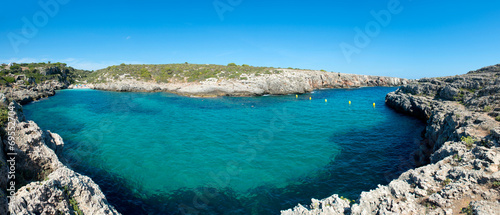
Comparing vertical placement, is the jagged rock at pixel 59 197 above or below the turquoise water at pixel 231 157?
above

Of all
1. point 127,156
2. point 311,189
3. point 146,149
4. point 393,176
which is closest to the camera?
point 311,189

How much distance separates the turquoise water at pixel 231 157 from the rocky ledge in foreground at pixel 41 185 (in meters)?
A: 4.07

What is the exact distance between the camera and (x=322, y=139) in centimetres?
2527

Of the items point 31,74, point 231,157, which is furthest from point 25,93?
point 231,157

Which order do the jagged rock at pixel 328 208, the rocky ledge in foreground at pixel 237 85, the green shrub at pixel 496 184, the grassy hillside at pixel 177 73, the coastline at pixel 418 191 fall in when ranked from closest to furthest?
1. the coastline at pixel 418 191
2. the green shrub at pixel 496 184
3. the jagged rock at pixel 328 208
4. the rocky ledge in foreground at pixel 237 85
5. the grassy hillside at pixel 177 73

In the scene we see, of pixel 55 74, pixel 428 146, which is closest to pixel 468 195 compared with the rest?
pixel 428 146

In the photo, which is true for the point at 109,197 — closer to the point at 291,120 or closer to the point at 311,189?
the point at 311,189

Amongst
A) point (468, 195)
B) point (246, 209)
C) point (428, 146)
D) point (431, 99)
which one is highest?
point (431, 99)

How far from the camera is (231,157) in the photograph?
20328 mm

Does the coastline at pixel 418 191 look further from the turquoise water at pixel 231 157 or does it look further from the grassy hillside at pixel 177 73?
the grassy hillside at pixel 177 73

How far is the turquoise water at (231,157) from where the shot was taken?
13981 millimetres

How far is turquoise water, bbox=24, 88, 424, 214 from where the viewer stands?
13981 millimetres

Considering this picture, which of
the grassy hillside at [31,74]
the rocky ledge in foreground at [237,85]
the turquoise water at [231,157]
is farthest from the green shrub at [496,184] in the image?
the grassy hillside at [31,74]

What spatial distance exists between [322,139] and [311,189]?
11.5 metres
